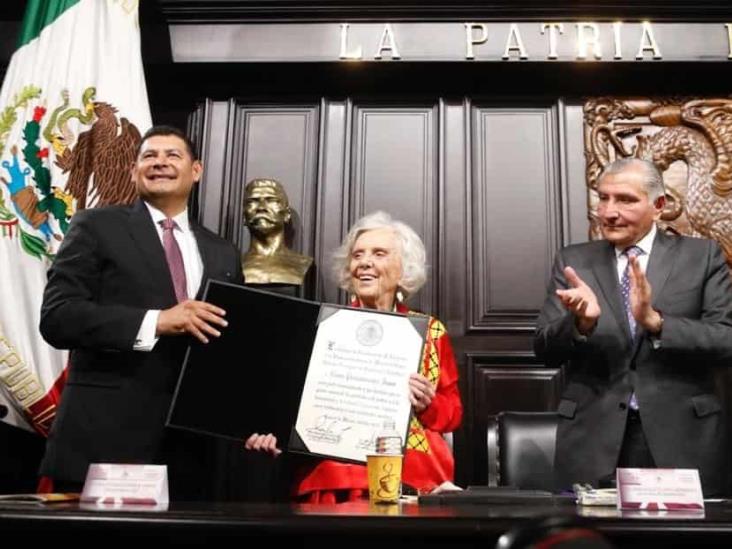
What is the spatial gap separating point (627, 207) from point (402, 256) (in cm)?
77

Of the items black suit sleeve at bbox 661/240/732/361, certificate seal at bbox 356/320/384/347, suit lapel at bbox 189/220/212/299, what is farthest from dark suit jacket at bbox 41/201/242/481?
black suit sleeve at bbox 661/240/732/361

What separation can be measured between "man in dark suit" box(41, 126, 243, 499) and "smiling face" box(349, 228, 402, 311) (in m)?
0.43

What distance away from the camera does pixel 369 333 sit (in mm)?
2035

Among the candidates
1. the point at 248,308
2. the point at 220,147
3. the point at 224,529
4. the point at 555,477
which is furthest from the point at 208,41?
the point at 224,529

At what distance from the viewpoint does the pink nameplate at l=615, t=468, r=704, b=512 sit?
1.38m

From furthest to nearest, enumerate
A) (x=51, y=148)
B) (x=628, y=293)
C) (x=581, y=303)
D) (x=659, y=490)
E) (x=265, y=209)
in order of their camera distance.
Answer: (x=265, y=209), (x=51, y=148), (x=628, y=293), (x=581, y=303), (x=659, y=490)

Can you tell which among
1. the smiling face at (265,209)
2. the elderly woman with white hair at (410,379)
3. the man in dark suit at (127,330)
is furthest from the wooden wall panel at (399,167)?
the man in dark suit at (127,330)

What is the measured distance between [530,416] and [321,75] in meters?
2.04

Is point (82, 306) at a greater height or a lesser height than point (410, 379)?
greater

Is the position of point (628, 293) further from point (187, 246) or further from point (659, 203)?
point (187, 246)

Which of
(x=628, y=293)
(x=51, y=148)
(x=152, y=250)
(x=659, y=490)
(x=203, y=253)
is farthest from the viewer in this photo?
(x=51, y=148)

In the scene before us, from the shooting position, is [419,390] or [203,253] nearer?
[419,390]

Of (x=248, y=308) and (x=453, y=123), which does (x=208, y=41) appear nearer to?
(x=453, y=123)

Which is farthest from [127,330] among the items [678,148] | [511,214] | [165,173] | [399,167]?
[678,148]
